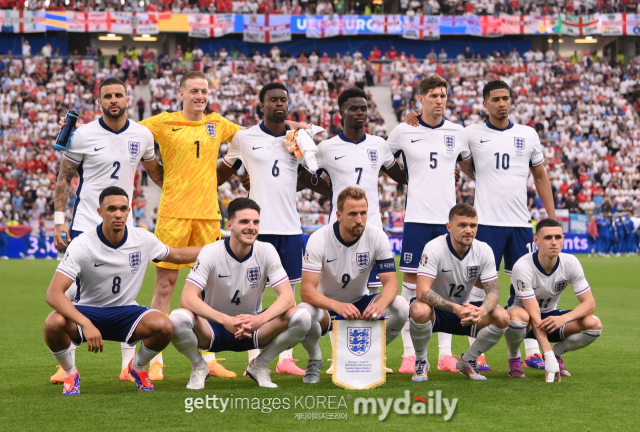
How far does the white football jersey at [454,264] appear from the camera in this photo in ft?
19.9

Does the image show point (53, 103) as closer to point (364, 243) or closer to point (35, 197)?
point (35, 197)

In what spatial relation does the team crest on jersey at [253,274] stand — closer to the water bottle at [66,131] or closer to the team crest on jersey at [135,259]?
the team crest on jersey at [135,259]

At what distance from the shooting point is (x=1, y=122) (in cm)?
2864

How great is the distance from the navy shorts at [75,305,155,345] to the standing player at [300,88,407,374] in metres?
2.01

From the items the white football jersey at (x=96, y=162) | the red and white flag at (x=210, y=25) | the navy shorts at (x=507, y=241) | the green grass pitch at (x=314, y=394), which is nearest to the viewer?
the green grass pitch at (x=314, y=394)

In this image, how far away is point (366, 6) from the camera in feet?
131

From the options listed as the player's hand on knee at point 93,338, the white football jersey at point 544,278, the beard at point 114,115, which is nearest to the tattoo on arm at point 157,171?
the beard at point 114,115

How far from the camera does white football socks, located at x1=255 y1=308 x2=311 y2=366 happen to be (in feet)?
18.8

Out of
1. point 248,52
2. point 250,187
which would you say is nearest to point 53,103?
point 248,52

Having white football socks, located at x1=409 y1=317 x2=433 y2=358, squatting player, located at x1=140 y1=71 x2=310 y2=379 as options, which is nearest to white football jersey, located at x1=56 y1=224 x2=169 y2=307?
squatting player, located at x1=140 y1=71 x2=310 y2=379

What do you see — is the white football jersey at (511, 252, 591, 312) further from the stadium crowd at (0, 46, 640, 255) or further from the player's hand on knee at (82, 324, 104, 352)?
the stadium crowd at (0, 46, 640, 255)

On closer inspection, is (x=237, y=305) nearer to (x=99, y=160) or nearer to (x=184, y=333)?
(x=184, y=333)

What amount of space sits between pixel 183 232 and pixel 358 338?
2010 mm

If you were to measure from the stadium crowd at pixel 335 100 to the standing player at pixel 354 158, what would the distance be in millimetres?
17232
